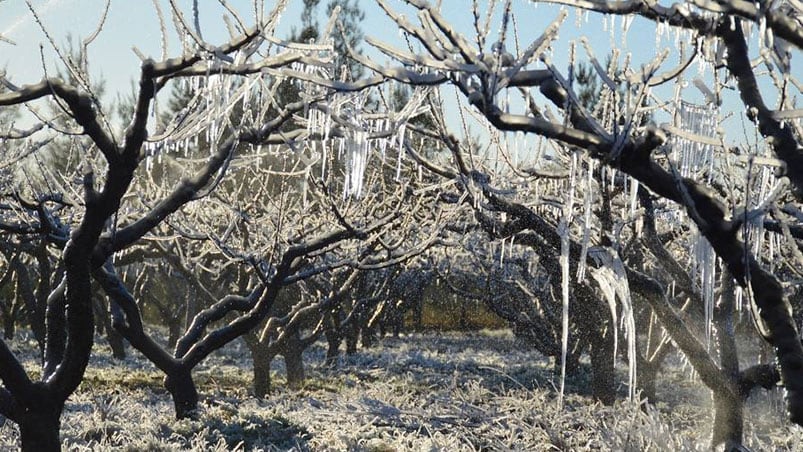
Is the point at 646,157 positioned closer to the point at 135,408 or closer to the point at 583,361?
the point at 135,408

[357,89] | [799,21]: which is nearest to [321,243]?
[357,89]

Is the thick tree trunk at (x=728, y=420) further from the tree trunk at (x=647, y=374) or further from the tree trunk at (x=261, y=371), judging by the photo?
the tree trunk at (x=261, y=371)

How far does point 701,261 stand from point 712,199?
547mm

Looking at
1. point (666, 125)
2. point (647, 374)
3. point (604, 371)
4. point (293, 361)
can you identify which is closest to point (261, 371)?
point (293, 361)

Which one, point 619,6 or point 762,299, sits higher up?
point 619,6

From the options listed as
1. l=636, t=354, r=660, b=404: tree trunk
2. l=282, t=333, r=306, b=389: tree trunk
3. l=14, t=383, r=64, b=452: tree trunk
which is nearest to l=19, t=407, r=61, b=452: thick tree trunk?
l=14, t=383, r=64, b=452: tree trunk

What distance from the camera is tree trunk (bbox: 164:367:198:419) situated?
9.35 meters

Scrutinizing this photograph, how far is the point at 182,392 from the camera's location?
945 centimetres

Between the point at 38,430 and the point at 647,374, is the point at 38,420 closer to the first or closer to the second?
the point at 38,430

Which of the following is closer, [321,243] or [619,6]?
[619,6]

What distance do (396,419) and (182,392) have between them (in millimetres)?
2660

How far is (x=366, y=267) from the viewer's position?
9094 mm

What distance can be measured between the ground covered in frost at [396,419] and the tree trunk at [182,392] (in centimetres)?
19

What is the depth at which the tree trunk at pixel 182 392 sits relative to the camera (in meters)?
9.35
